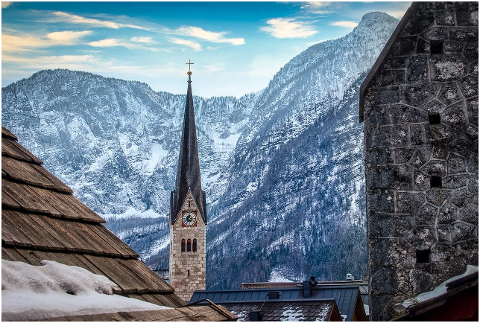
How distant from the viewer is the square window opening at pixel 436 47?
27.6 ft

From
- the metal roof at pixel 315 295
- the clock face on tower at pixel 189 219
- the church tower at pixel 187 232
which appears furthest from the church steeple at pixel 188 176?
the metal roof at pixel 315 295

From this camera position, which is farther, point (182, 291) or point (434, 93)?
point (182, 291)

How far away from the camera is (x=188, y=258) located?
251 feet

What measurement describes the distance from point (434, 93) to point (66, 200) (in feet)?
12.4

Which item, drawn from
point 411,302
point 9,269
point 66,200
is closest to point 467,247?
point 411,302

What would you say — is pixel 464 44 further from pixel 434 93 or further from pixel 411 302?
pixel 411 302

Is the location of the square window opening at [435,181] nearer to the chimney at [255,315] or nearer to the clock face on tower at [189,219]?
the chimney at [255,315]

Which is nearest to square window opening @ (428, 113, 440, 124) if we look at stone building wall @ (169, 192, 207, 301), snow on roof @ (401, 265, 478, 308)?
snow on roof @ (401, 265, 478, 308)

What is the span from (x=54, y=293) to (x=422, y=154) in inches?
180

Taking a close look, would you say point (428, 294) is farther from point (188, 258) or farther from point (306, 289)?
point (188, 258)

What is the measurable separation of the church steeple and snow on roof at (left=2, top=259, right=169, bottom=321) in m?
71.5

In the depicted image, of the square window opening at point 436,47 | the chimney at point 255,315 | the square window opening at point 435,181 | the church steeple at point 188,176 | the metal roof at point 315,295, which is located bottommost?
the chimney at point 255,315

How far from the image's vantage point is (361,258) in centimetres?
15162

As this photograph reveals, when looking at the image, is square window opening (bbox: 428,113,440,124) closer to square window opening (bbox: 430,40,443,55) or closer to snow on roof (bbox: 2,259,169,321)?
square window opening (bbox: 430,40,443,55)
